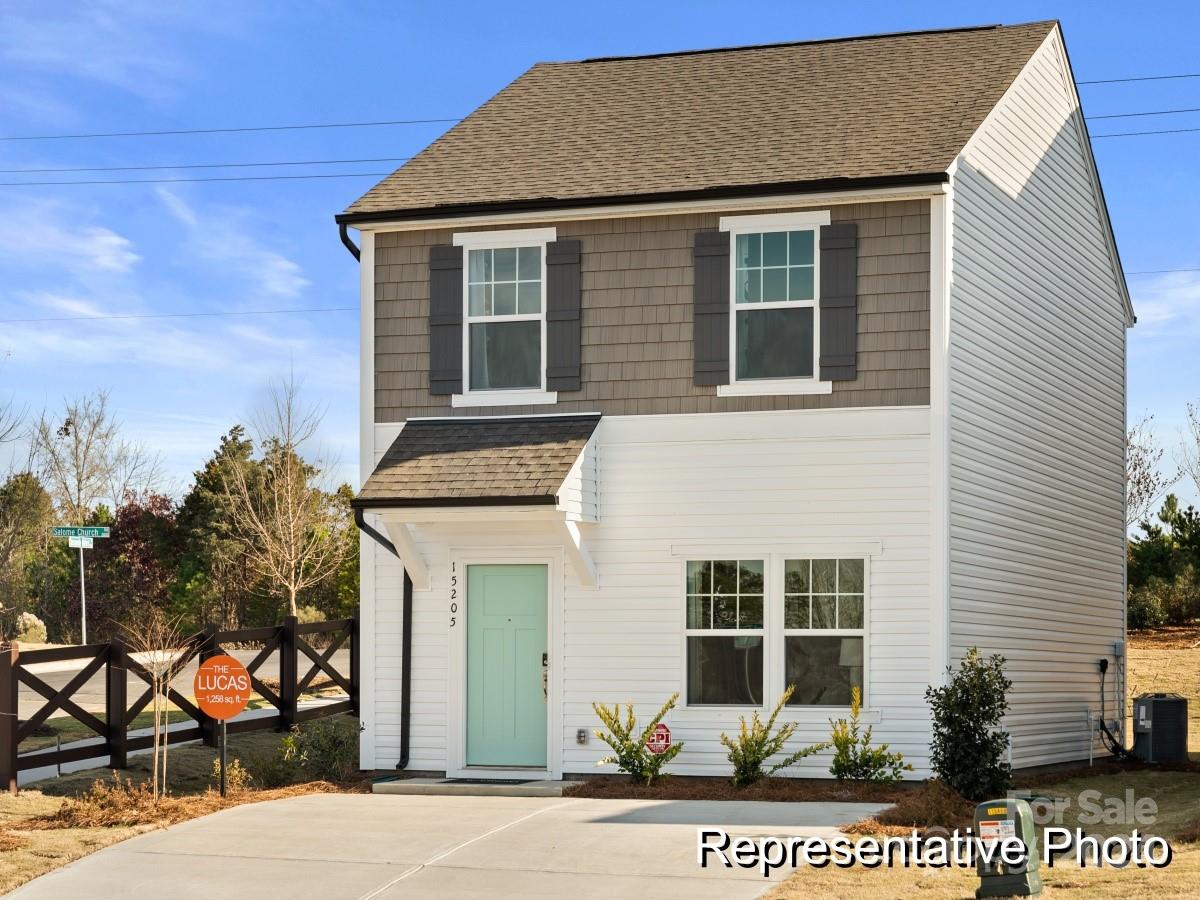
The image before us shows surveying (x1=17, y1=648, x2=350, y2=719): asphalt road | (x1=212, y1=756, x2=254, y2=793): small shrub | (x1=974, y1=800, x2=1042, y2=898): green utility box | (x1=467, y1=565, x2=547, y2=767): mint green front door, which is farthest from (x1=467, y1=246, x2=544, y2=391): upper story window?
(x1=974, y1=800, x2=1042, y2=898): green utility box

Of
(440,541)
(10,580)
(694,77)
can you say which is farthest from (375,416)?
(10,580)

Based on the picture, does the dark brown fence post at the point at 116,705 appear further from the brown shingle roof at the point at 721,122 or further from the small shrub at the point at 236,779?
the brown shingle roof at the point at 721,122

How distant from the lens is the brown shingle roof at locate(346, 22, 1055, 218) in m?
15.5

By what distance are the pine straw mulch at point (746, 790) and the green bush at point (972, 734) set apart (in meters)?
0.53

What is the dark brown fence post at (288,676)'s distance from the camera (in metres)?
18.3

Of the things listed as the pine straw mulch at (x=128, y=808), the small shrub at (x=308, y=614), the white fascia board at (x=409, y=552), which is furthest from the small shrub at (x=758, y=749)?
the small shrub at (x=308, y=614)

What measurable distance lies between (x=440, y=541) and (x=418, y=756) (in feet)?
7.65

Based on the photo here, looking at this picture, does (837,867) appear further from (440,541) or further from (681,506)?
(440,541)

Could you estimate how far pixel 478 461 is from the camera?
15.1 meters

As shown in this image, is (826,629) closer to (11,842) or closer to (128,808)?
(128,808)

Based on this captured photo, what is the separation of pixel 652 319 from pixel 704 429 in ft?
4.29

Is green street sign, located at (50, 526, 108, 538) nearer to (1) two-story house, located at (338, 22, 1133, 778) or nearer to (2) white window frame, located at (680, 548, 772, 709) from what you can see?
(1) two-story house, located at (338, 22, 1133, 778)

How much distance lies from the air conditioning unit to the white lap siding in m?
5.27

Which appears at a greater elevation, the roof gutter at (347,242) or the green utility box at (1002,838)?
the roof gutter at (347,242)
